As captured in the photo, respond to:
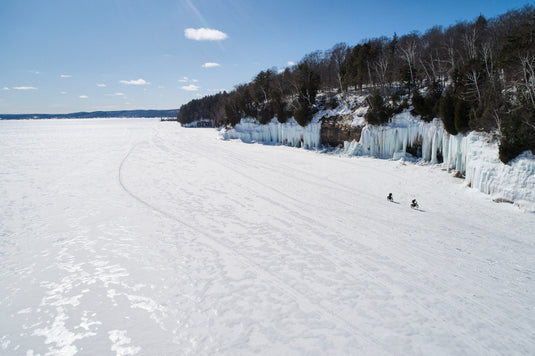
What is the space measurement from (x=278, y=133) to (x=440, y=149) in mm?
23137

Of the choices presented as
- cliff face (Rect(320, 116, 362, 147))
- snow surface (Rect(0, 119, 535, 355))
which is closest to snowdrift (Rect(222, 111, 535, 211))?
cliff face (Rect(320, 116, 362, 147))

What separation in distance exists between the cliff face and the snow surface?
44.2 ft

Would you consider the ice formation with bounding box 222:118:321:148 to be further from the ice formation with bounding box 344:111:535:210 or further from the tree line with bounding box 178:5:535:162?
the ice formation with bounding box 344:111:535:210

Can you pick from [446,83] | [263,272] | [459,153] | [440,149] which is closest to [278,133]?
[446,83]

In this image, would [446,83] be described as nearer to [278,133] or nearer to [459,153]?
[459,153]

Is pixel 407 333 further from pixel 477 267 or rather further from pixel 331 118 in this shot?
pixel 331 118

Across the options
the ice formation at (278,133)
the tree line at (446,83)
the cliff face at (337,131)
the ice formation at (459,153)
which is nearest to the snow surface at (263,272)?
the ice formation at (459,153)

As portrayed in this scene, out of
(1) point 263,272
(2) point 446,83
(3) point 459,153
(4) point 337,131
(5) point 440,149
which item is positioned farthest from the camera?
(4) point 337,131

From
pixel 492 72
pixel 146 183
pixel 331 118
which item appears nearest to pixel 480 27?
pixel 492 72

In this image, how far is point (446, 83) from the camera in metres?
25.9

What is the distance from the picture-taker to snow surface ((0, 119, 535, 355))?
559 cm

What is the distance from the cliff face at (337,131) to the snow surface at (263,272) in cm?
1346

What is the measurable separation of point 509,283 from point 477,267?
0.84m

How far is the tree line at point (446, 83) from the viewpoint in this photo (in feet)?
46.3
